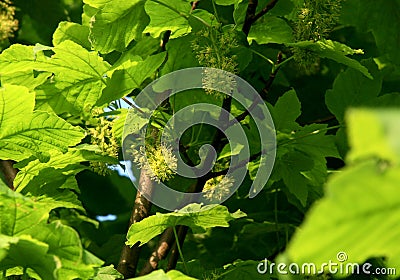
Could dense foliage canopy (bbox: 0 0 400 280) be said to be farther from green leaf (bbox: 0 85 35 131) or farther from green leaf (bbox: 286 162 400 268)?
green leaf (bbox: 286 162 400 268)

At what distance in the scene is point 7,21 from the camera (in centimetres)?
209

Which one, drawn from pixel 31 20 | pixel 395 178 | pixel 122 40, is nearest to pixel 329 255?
pixel 395 178

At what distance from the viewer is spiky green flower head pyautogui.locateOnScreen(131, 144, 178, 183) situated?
1.34 meters

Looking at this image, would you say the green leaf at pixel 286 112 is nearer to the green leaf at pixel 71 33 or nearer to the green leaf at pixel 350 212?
the green leaf at pixel 71 33

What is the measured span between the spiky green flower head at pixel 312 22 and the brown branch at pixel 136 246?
47cm

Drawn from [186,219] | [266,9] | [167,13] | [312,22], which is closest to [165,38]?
[167,13]

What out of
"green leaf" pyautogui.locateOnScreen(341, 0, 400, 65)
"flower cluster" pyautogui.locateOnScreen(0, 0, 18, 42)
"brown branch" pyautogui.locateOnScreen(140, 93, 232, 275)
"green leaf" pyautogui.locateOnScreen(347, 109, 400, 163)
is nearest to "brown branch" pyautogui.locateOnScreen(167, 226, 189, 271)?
"brown branch" pyautogui.locateOnScreen(140, 93, 232, 275)

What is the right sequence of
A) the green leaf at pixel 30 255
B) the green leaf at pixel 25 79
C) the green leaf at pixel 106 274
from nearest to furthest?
the green leaf at pixel 30 255 < the green leaf at pixel 106 274 < the green leaf at pixel 25 79

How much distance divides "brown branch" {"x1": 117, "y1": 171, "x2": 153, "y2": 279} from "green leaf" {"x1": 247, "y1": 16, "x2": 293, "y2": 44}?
0.42m

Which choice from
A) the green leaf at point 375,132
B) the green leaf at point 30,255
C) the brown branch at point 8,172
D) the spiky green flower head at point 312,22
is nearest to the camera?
the green leaf at point 375,132

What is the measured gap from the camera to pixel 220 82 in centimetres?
129

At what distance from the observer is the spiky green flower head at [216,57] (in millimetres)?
1289

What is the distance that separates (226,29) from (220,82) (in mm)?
144

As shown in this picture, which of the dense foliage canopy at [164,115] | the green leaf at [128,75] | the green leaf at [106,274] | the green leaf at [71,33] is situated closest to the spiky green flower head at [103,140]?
the dense foliage canopy at [164,115]
